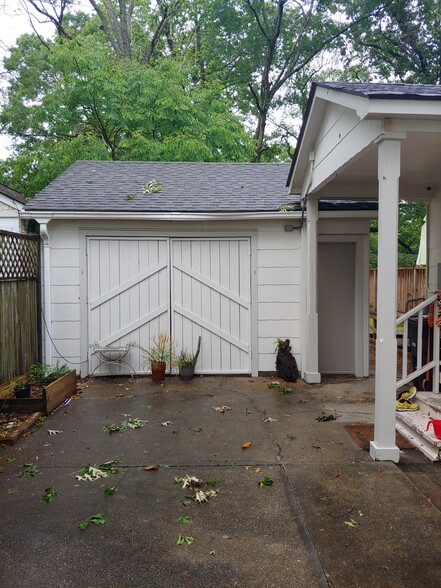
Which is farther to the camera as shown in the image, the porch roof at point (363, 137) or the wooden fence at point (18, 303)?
the wooden fence at point (18, 303)

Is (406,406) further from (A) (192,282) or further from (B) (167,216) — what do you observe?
(B) (167,216)

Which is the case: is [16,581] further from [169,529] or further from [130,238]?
[130,238]

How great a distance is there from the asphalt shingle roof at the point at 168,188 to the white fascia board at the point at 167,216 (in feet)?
0.25

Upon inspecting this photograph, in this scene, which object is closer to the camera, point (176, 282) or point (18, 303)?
point (18, 303)

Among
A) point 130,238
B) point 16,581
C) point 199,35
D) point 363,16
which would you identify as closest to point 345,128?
point 130,238

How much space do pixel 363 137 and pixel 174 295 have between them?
12.5 feet

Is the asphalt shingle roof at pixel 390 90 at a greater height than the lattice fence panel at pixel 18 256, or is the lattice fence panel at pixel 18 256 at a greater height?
the asphalt shingle roof at pixel 390 90

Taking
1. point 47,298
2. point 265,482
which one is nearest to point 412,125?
point 265,482

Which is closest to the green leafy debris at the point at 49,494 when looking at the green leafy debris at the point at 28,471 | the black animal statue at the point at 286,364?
the green leafy debris at the point at 28,471

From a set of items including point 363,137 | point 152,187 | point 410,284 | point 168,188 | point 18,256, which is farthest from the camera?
point 410,284

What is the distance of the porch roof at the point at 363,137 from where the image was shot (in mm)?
3354

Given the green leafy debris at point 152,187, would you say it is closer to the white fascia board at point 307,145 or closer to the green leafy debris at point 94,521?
the white fascia board at point 307,145

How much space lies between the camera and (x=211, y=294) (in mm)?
6848

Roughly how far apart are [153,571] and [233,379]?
4.52 m
